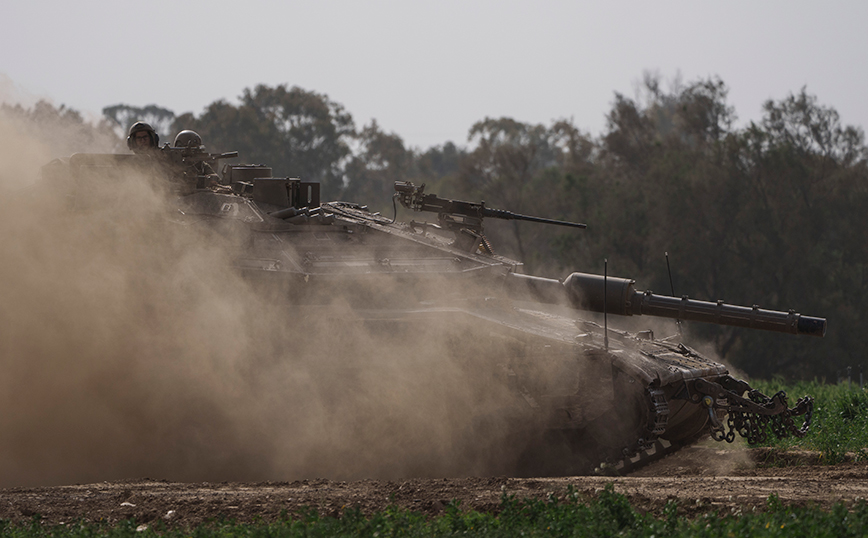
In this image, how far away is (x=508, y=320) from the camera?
9.96 metres

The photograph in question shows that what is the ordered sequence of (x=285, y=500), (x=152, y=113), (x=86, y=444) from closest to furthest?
(x=285, y=500) → (x=86, y=444) → (x=152, y=113)

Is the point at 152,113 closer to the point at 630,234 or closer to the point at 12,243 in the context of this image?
the point at 630,234

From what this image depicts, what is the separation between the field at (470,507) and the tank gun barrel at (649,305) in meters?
1.56

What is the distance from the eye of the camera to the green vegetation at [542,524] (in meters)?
6.02

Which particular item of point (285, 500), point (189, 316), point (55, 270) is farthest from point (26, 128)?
point (285, 500)

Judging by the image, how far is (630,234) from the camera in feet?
113

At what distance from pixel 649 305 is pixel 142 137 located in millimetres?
6949

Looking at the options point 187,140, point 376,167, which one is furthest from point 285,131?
point 187,140

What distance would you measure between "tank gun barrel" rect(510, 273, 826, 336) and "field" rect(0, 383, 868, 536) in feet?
5.11

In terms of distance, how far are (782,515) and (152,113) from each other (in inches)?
2540

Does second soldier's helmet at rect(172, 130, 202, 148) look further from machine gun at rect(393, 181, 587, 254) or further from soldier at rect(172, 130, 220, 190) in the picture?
machine gun at rect(393, 181, 587, 254)

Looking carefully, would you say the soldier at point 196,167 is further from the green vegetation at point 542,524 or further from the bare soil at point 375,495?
the green vegetation at point 542,524

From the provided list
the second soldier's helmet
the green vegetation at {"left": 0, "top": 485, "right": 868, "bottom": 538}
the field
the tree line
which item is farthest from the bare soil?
the tree line

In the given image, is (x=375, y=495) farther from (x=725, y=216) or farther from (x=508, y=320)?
(x=725, y=216)
